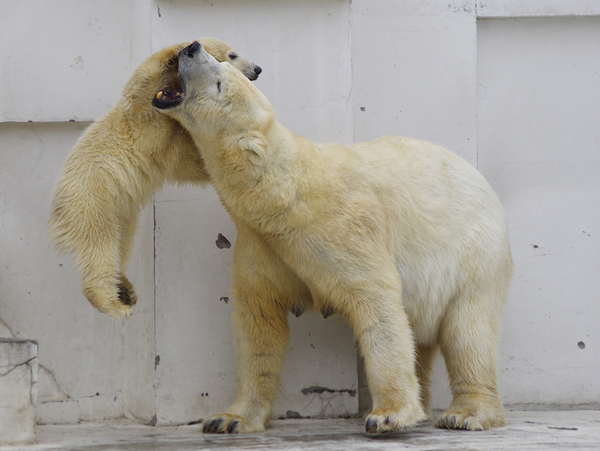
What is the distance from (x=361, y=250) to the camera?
342 centimetres

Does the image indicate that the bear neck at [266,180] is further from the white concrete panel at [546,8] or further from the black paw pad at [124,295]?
the white concrete panel at [546,8]

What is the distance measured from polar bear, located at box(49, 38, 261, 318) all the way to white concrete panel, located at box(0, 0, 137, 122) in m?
0.93

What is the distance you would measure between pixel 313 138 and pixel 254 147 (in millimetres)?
1057

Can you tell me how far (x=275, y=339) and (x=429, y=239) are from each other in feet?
3.29

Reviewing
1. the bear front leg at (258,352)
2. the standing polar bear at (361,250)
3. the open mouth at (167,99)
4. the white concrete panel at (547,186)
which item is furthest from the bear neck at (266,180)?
the white concrete panel at (547,186)

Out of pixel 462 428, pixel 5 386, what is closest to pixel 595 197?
pixel 462 428

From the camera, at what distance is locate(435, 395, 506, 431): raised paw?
367cm

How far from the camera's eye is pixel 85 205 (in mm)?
3354

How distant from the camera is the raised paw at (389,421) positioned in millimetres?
3229

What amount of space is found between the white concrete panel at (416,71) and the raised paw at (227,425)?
198 centimetres

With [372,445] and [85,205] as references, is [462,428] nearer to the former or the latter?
[372,445]

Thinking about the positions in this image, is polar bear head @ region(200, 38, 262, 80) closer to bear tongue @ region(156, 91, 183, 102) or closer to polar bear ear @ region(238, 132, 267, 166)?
bear tongue @ region(156, 91, 183, 102)

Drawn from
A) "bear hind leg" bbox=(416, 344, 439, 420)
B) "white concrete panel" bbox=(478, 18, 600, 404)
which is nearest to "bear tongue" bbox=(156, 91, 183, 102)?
"bear hind leg" bbox=(416, 344, 439, 420)

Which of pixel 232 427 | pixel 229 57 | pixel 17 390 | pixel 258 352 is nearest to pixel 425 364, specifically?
pixel 258 352
